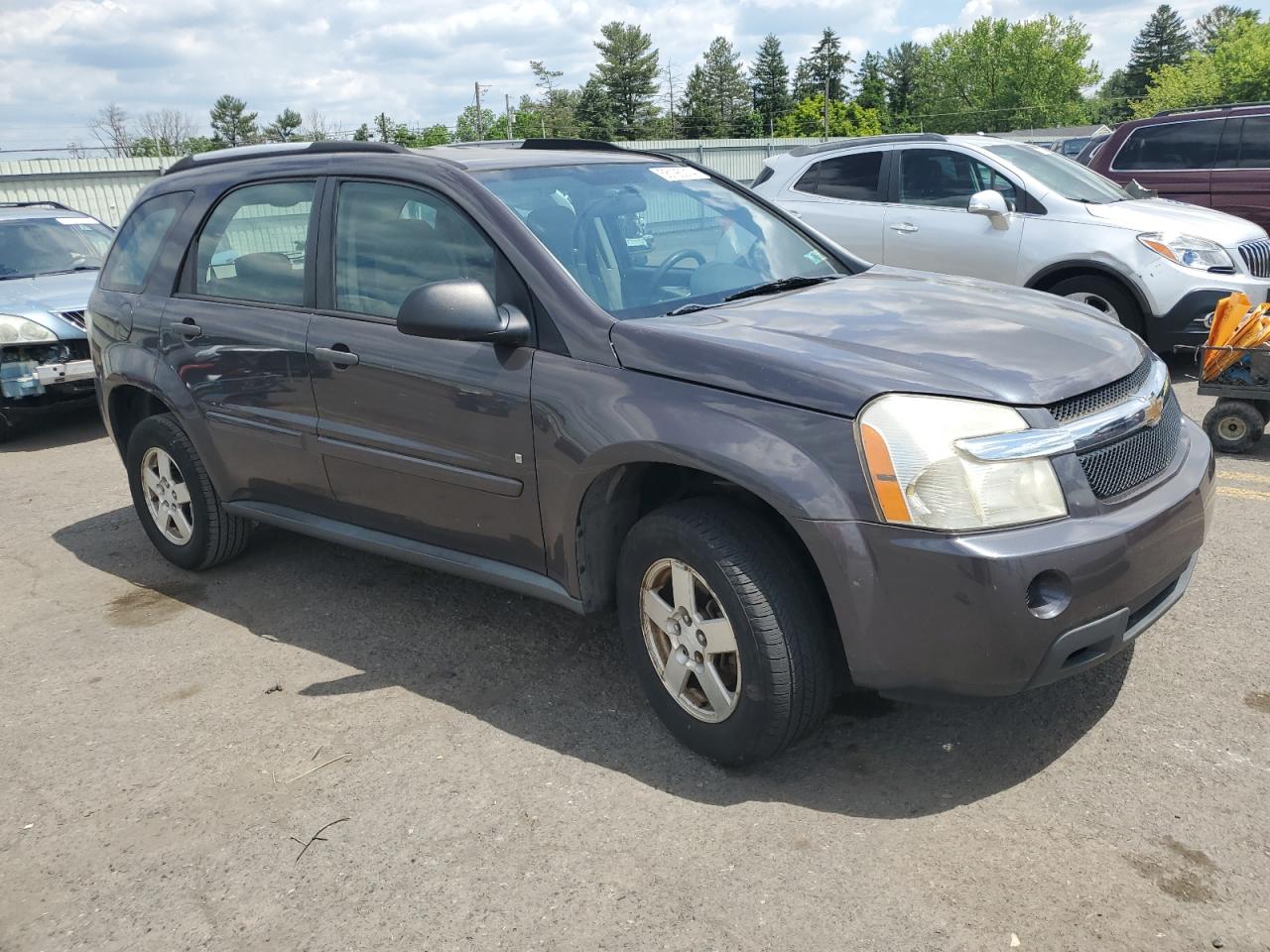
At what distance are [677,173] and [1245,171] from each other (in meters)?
7.83

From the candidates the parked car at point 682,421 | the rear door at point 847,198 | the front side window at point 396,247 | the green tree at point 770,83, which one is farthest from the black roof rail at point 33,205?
the green tree at point 770,83

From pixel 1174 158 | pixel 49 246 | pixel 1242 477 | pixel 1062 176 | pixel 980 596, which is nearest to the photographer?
pixel 980 596

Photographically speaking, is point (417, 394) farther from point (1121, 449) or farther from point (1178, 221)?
point (1178, 221)

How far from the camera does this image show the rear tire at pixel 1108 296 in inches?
314

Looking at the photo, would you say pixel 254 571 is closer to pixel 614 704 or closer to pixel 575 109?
pixel 614 704

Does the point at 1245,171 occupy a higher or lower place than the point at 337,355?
higher

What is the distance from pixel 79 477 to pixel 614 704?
526 centimetres

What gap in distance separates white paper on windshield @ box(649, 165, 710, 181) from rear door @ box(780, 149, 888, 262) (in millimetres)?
4631

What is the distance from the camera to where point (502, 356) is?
3516 mm

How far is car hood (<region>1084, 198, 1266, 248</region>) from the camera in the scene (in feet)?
26.1

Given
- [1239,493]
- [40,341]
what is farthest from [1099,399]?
[40,341]

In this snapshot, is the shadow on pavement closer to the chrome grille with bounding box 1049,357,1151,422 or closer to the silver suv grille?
the silver suv grille

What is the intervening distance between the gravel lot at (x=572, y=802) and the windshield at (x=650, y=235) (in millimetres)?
1387

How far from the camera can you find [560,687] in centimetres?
385
